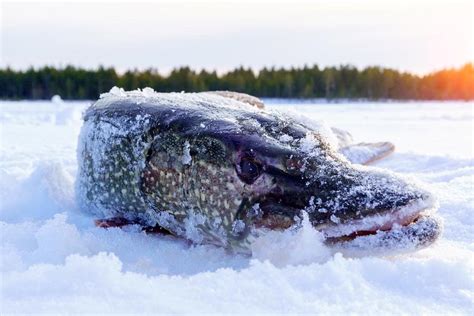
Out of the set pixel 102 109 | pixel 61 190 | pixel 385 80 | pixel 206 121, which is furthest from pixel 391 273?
pixel 385 80

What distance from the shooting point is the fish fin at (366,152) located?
416cm

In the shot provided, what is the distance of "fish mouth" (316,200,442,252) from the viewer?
5.76ft

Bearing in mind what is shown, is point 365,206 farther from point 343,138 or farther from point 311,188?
point 343,138

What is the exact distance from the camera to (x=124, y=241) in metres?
2.09

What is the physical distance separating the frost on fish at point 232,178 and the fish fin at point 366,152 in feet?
6.32

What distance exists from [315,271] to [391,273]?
0.22 metres

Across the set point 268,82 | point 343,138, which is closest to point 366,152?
point 343,138

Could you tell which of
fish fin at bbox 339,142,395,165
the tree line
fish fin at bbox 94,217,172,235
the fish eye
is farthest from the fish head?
the tree line

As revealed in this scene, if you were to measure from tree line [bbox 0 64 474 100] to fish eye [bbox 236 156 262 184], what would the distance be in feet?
75.1

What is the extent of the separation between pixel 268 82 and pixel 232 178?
952 inches

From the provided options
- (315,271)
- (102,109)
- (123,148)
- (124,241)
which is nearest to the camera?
(315,271)

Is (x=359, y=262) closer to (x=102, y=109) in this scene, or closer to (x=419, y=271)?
(x=419, y=271)

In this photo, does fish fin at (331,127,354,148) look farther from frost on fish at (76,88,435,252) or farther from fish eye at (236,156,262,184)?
fish eye at (236,156,262,184)

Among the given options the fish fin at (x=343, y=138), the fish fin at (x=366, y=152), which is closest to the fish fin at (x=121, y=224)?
the fish fin at (x=366, y=152)
